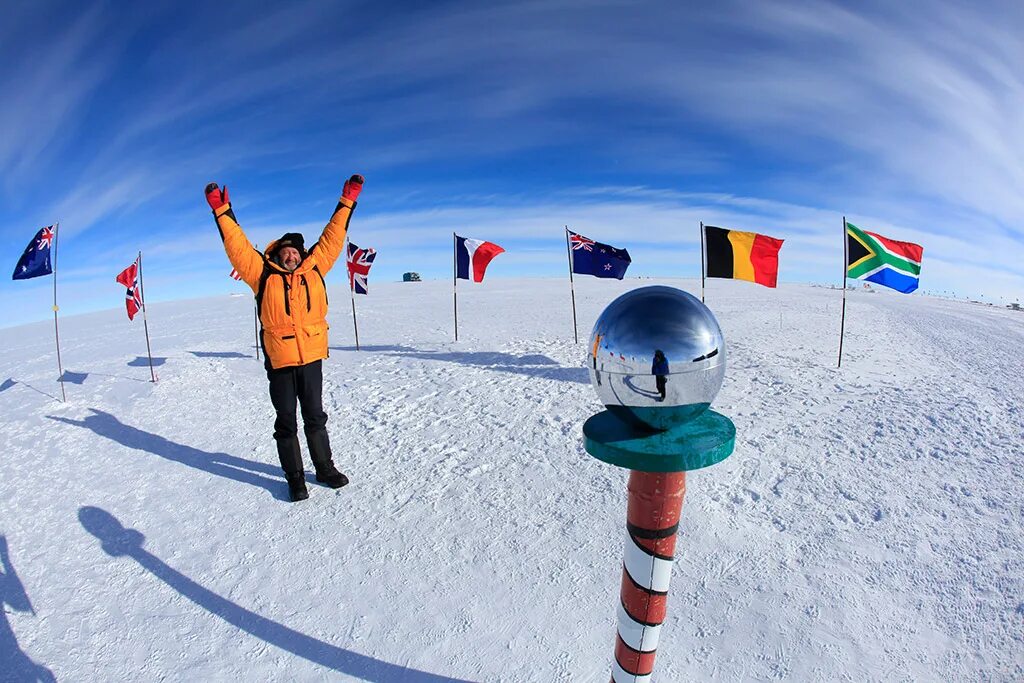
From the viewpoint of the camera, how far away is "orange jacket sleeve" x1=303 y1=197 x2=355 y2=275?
455 cm

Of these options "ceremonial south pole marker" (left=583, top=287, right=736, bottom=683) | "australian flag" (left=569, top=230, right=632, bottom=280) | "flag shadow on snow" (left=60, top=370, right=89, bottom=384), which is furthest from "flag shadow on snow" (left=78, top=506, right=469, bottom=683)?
"australian flag" (left=569, top=230, right=632, bottom=280)

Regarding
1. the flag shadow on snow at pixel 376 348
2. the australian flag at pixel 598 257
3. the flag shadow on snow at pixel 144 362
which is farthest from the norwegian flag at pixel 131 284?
the australian flag at pixel 598 257

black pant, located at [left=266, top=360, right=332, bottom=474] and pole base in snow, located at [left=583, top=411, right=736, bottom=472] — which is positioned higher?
pole base in snow, located at [left=583, top=411, right=736, bottom=472]

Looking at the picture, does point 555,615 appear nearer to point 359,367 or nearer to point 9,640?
point 9,640

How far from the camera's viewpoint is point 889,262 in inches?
327

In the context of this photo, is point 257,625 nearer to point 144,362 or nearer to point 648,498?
point 648,498

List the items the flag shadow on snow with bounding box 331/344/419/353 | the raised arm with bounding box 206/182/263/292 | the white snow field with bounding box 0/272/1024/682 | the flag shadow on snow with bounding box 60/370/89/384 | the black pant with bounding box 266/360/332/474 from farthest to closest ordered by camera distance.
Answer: the flag shadow on snow with bounding box 331/344/419/353 < the flag shadow on snow with bounding box 60/370/89/384 < the black pant with bounding box 266/360/332/474 < the raised arm with bounding box 206/182/263/292 < the white snow field with bounding box 0/272/1024/682

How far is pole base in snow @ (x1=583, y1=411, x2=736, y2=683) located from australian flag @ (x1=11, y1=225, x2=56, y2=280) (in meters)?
10.3

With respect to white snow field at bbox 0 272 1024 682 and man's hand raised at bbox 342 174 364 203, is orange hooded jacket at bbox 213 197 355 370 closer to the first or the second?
man's hand raised at bbox 342 174 364 203

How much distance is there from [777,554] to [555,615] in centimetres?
173

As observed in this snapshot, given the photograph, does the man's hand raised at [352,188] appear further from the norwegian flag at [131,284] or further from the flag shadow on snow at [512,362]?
the norwegian flag at [131,284]

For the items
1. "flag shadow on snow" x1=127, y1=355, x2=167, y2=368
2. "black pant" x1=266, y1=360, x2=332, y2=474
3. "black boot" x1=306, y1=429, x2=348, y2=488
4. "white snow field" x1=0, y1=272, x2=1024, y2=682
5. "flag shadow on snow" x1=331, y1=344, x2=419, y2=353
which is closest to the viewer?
"white snow field" x1=0, y1=272, x2=1024, y2=682

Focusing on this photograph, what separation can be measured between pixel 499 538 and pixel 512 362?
16.3ft

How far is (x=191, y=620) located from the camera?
10.6 feet
